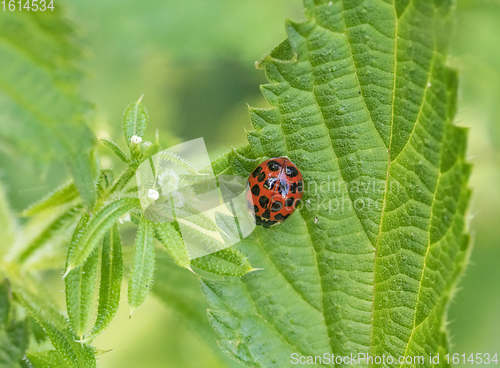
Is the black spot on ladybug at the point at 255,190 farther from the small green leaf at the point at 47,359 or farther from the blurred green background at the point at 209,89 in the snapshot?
the blurred green background at the point at 209,89

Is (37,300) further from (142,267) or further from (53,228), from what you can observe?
(142,267)

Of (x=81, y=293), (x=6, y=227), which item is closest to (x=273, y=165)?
(x=81, y=293)

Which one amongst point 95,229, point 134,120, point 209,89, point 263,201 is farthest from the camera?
point 209,89

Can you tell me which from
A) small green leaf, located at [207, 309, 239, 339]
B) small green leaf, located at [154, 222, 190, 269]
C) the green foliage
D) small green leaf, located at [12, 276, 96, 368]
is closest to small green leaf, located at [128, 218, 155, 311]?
small green leaf, located at [154, 222, 190, 269]

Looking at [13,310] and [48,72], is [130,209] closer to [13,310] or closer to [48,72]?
[48,72]

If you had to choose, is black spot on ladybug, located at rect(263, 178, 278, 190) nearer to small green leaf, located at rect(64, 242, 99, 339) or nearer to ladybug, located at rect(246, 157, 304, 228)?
ladybug, located at rect(246, 157, 304, 228)

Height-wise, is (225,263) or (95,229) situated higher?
(95,229)

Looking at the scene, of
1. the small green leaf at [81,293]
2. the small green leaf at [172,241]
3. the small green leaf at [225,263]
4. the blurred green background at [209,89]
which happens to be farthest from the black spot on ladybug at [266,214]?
the blurred green background at [209,89]
